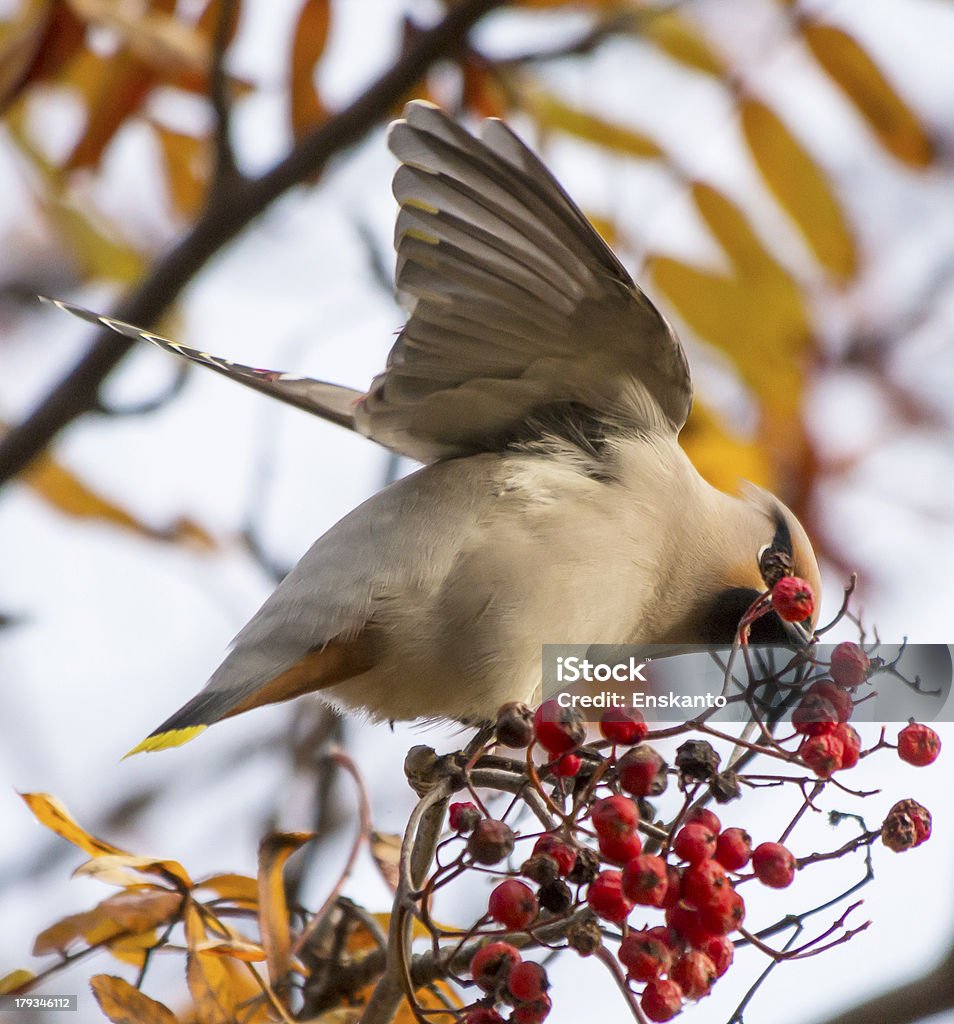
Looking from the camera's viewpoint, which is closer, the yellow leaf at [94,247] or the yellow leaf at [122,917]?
the yellow leaf at [122,917]

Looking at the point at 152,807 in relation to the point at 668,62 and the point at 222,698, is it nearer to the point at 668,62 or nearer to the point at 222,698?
the point at 222,698

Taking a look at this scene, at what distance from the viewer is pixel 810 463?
405 centimetres

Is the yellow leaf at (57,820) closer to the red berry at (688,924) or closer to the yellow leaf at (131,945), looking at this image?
the yellow leaf at (131,945)

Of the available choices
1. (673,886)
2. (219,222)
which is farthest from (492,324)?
(673,886)

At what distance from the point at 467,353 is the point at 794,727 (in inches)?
42.0

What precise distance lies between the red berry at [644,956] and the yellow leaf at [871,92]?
6.36 ft

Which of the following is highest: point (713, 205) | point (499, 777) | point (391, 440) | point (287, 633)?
point (713, 205)

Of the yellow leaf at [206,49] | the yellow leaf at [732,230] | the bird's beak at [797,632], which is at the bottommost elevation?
the bird's beak at [797,632]

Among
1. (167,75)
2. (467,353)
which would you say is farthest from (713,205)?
(167,75)

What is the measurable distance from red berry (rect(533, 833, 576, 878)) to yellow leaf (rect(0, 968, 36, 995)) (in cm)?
86

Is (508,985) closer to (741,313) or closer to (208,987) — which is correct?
(208,987)

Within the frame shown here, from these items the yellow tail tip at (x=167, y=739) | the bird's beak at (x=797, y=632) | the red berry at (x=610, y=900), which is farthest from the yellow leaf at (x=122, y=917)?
the bird's beak at (x=797, y=632)

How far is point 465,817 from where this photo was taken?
6.88 feet

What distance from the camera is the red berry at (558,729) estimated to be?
2121 mm
